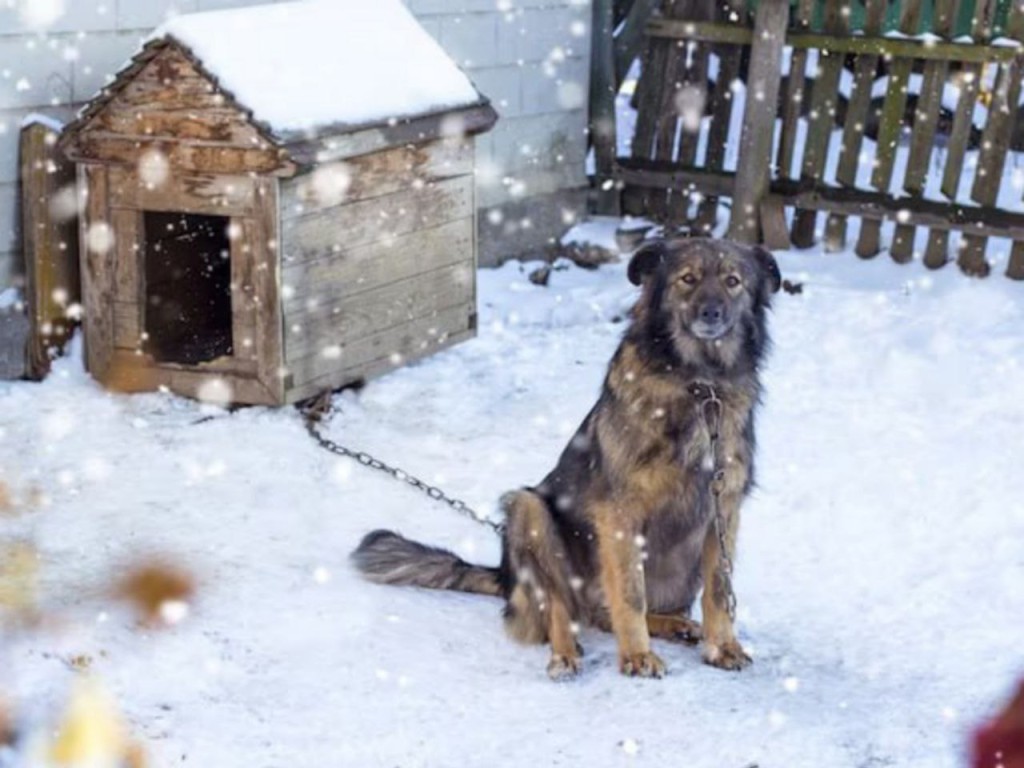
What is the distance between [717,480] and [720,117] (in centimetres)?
607

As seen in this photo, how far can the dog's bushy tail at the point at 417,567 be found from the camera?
505cm

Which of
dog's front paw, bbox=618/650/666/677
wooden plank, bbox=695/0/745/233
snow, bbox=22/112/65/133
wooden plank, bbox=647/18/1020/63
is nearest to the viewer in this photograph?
dog's front paw, bbox=618/650/666/677

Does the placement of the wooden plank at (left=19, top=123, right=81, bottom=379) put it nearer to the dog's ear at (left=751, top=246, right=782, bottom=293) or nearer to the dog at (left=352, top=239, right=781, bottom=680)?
the dog at (left=352, top=239, right=781, bottom=680)

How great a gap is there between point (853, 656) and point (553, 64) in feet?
19.6

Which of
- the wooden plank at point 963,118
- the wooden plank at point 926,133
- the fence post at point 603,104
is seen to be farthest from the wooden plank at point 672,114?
the wooden plank at point 963,118

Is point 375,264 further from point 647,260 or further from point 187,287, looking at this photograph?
point 647,260

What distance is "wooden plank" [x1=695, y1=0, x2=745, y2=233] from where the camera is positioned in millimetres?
10141

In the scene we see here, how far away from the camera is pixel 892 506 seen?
6055mm

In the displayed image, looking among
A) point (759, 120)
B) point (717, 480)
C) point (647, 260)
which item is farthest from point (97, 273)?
point (759, 120)

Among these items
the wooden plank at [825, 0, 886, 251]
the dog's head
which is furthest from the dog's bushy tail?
the wooden plank at [825, 0, 886, 251]

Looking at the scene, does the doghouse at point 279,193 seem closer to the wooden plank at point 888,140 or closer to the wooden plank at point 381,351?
the wooden plank at point 381,351

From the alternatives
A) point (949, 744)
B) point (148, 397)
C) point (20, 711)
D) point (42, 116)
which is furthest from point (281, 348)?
point (949, 744)

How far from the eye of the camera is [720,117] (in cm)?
1021

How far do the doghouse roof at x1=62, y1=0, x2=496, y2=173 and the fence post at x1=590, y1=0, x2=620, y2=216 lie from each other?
274cm
